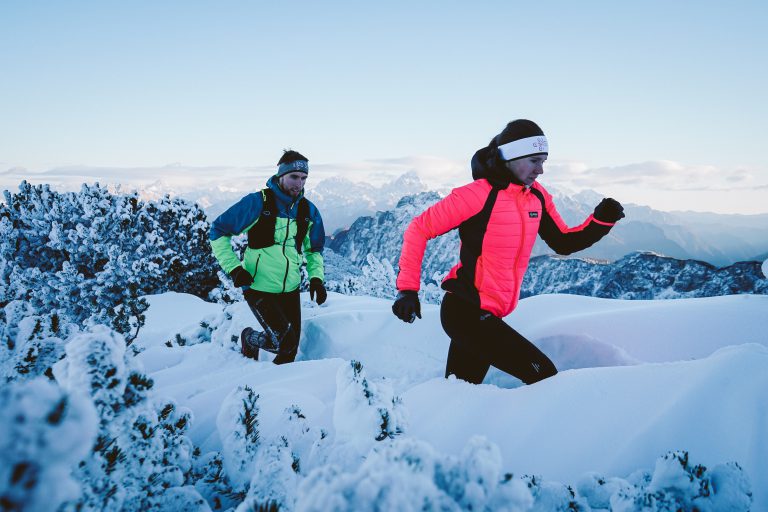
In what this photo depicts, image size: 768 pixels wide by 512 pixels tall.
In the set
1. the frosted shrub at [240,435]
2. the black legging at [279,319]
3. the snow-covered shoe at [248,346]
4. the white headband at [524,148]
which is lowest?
the snow-covered shoe at [248,346]

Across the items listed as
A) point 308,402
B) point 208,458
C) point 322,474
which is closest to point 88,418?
point 322,474

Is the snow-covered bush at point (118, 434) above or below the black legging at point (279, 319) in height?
above

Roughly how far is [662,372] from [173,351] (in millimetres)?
4416

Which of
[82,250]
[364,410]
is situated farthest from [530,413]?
[82,250]

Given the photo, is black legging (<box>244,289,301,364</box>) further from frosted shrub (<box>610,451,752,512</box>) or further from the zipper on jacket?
frosted shrub (<box>610,451,752,512</box>)

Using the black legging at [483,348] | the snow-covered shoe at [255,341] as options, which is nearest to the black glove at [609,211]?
the black legging at [483,348]

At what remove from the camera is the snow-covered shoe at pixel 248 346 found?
4.27m

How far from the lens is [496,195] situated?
2.65 meters

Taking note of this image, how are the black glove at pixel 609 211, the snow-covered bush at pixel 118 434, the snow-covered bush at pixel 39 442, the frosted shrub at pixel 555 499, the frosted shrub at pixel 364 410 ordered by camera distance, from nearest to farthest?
the snow-covered bush at pixel 39 442
the snow-covered bush at pixel 118 434
the frosted shrub at pixel 555 499
the frosted shrub at pixel 364 410
the black glove at pixel 609 211

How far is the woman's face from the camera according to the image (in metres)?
2.64

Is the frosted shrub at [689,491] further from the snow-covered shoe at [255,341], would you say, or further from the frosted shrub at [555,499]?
the snow-covered shoe at [255,341]

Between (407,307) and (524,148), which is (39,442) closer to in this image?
(407,307)

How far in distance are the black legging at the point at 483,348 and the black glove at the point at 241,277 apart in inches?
84.2

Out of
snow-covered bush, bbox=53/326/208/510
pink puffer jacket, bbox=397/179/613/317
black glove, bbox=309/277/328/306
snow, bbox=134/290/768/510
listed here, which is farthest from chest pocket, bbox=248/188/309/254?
snow-covered bush, bbox=53/326/208/510
